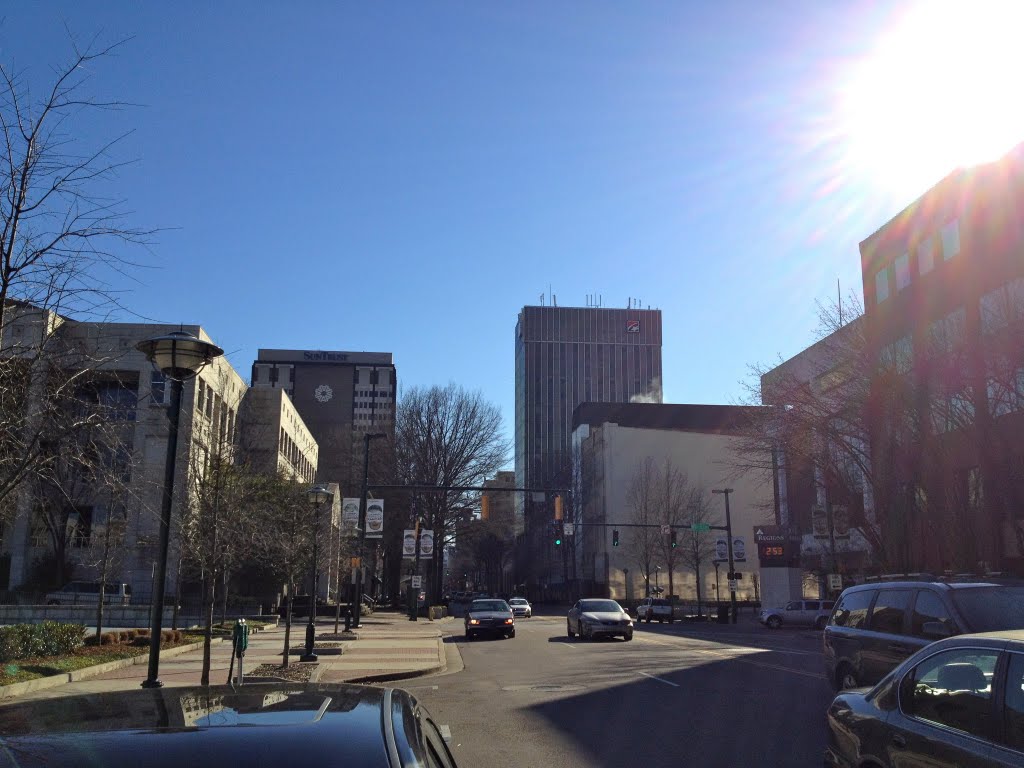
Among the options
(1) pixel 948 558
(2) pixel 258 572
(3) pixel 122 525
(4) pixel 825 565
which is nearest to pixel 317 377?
(2) pixel 258 572

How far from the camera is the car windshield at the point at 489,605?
35.3 m

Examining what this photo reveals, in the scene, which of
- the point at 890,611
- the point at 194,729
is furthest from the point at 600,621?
the point at 194,729

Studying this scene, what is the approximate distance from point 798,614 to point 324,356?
109m

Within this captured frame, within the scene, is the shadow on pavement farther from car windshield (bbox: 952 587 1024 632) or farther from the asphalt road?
car windshield (bbox: 952 587 1024 632)

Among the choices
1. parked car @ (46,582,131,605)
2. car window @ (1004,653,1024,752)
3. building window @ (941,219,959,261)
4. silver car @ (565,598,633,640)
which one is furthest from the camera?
parked car @ (46,582,131,605)

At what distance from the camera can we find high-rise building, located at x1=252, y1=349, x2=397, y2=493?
414 ft

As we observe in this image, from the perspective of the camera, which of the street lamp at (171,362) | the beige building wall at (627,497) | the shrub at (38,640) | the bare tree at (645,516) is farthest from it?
the beige building wall at (627,497)

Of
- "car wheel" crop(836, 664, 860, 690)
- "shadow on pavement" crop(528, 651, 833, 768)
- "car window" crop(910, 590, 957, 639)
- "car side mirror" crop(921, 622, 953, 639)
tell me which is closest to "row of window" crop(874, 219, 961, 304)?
"shadow on pavement" crop(528, 651, 833, 768)

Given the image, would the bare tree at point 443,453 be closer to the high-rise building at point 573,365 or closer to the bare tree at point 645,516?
the bare tree at point 645,516

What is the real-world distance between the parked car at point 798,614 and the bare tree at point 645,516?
26965 mm

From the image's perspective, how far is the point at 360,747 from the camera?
2748mm

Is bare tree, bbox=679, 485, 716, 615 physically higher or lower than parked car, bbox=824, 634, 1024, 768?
higher

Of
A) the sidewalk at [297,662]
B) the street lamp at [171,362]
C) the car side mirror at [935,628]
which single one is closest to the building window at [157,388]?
the street lamp at [171,362]

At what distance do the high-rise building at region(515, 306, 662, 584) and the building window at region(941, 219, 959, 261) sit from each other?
411 ft
